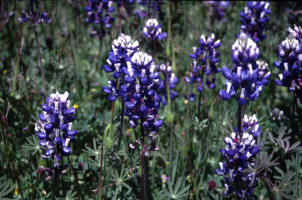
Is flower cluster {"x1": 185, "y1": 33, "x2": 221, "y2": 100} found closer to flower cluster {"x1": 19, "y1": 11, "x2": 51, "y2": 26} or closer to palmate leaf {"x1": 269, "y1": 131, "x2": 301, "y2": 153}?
palmate leaf {"x1": 269, "y1": 131, "x2": 301, "y2": 153}

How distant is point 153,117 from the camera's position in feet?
7.55

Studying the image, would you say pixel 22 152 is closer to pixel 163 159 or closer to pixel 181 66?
pixel 163 159

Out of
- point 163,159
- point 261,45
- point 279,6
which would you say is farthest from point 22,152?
point 279,6

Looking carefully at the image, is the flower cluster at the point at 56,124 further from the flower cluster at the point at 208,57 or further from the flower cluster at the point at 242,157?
the flower cluster at the point at 208,57

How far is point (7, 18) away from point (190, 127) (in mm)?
2974

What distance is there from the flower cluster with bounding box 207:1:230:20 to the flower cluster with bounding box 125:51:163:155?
10.2 ft

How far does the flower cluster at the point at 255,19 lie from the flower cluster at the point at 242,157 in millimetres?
2033

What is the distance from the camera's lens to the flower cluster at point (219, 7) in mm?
5008

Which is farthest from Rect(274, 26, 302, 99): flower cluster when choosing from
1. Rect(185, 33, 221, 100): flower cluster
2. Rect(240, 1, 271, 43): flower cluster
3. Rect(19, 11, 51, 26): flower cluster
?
Rect(19, 11, 51, 26): flower cluster

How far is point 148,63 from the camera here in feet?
7.22

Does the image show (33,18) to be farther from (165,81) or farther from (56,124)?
(56,124)

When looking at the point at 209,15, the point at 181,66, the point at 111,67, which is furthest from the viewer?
the point at 209,15

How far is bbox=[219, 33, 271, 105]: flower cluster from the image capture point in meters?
1.90

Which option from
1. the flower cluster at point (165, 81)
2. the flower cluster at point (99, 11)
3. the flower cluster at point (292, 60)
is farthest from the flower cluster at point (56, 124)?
the flower cluster at point (99, 11)
